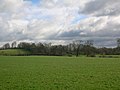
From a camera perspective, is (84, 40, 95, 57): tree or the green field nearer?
the green field

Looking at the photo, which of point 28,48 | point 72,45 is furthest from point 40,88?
point 28,48

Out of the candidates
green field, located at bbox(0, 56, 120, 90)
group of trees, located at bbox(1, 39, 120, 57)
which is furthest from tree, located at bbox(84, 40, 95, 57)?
green field, located at bbox(0, 56, 120, 90)

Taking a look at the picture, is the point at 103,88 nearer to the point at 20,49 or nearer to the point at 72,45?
the point at 72,45

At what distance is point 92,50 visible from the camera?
156 metres

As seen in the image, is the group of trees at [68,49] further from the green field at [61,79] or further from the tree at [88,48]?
Answer: the green field at [61,79]

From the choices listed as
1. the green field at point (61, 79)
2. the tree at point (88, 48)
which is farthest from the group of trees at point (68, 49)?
the green field at point (61, 79)

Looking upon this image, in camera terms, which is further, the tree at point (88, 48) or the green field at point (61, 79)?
the tree at point (88, 48)

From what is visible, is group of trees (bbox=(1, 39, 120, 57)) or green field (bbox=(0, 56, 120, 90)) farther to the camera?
group of trees (bbox=(1, 39, 120, 57))

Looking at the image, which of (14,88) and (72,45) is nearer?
(14,88)

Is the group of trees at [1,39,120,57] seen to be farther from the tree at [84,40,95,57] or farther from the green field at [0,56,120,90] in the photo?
the green field at [0,56,120,90]

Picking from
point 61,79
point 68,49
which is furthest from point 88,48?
point 61,79

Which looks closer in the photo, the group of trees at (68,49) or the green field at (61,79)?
the green field at (61,79)

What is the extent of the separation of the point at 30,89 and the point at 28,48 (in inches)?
6761

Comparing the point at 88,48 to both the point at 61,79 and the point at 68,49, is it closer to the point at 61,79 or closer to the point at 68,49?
the point at 68,49
